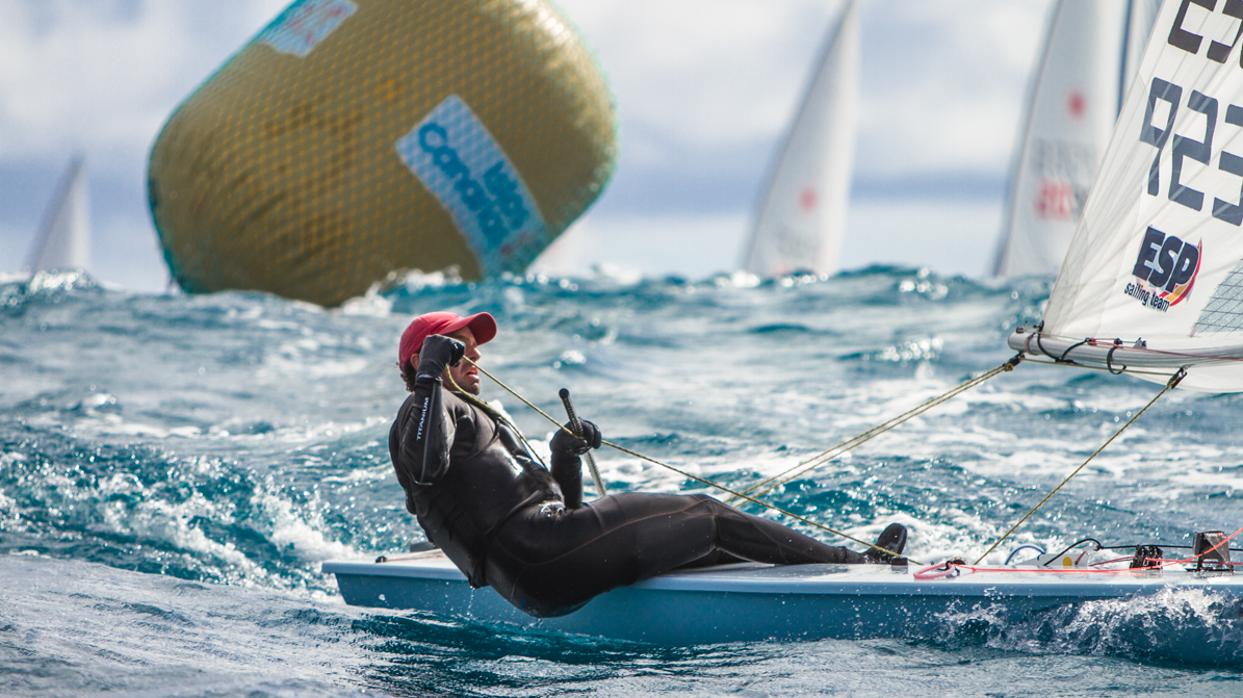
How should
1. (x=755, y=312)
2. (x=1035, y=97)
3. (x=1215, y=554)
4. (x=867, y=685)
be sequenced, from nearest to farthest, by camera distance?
1. (x=867, y=685)
2. (x=1215, y=554)
3. (x=755, y=312)
4. (x=1035, y=97)

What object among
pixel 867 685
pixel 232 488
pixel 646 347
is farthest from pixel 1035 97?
pixel 867 685

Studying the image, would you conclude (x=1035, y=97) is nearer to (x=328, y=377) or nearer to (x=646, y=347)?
(x=646, y=347)

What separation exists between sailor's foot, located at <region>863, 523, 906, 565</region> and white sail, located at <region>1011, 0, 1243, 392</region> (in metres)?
0.75

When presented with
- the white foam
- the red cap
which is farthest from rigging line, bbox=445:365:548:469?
the white foam

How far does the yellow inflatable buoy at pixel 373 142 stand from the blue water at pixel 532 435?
469mm

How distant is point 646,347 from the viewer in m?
10.2

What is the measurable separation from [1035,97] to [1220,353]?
624 inches

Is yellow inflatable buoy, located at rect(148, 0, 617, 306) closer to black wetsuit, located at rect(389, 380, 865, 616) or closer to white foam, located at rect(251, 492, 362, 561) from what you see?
white foam, located at rect(251, 492, 362, 561)

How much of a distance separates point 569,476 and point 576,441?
125 mm

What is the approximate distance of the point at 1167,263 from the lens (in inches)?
164

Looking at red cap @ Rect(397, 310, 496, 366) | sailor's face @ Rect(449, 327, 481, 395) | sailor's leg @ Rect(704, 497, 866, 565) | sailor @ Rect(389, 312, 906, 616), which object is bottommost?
sailor's leg @ Rect(704, 497, 866, 565)

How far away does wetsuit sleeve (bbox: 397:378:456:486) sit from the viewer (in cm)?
360

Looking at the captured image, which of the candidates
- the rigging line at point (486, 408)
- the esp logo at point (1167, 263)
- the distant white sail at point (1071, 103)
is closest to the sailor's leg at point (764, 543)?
the rigging line at point (486, 408)

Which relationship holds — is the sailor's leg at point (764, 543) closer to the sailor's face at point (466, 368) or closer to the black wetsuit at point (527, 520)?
the black wetsuit at point (527, 520)
